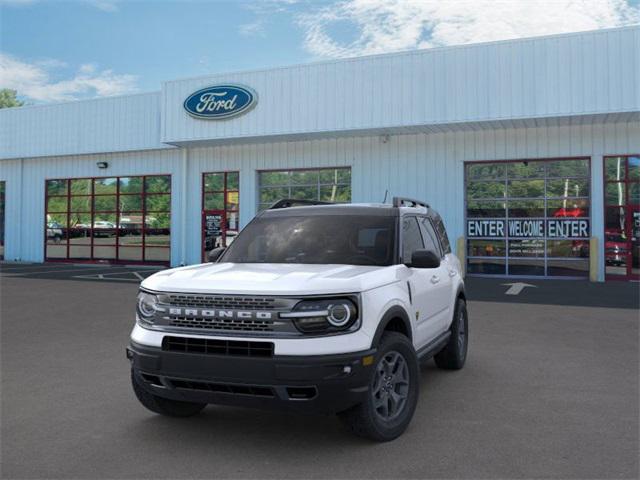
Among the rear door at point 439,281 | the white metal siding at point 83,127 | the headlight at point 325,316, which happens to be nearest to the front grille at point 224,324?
the headlight at point 325,316

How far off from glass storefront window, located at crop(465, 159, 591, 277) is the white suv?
14.7 meters

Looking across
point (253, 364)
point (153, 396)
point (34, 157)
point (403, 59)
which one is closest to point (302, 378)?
point (253, 364)

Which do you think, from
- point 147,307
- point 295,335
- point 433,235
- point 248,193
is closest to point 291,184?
point 248,193

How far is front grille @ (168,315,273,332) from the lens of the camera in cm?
393

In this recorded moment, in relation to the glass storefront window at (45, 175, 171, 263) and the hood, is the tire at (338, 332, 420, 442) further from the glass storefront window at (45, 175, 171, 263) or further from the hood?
the glass storefront window at (45, 175, 171, 263)

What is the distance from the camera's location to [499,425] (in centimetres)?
469

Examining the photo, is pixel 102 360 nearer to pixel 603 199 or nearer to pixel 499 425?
pixel 499 425

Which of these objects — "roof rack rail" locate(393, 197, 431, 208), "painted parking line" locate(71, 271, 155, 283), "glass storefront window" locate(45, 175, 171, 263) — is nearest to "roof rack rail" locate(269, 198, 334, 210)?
"roof rack rail" locate(393, 197, 431, 208)

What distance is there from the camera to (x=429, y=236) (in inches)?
243

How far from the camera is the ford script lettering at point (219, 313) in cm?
393

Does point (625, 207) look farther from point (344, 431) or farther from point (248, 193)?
point (344, 431)

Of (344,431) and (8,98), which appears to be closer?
(344,431)

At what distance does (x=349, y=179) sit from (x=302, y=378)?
56.6ft

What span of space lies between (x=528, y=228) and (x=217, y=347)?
650 inches
